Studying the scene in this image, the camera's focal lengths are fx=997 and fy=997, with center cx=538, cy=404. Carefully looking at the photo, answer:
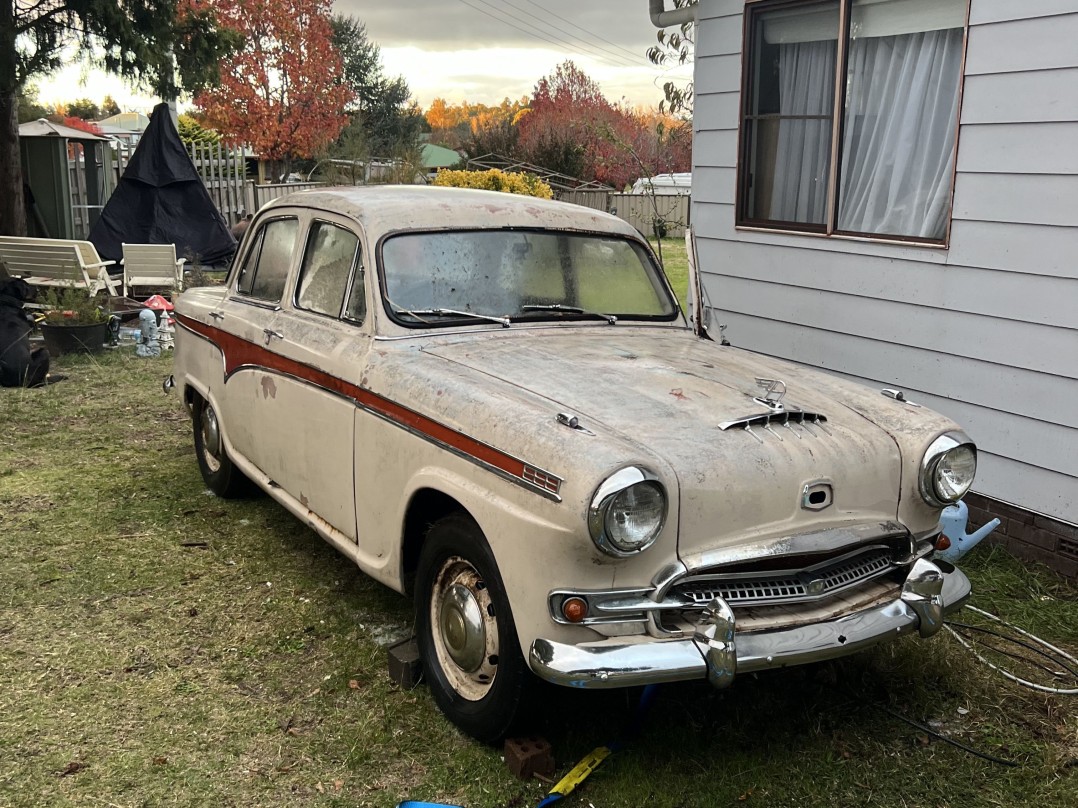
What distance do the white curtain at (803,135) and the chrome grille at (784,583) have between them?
3317 millimetres

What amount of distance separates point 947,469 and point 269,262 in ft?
11.1

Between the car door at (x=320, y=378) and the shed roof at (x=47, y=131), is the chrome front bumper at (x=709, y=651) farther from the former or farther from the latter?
the shed roof at (x=47, y=131)

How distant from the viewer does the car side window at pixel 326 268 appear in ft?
14.1

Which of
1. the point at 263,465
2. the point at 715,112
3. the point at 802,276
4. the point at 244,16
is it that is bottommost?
the point at 263,465

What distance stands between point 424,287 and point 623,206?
23.2 metres

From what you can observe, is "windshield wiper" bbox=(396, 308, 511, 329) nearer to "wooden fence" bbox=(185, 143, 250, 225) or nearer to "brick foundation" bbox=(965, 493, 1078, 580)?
"brick foundation" bbox=(965, 493, 1078, 580)

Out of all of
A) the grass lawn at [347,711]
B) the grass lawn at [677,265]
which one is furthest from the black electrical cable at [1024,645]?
the grass lawn at [677,265]

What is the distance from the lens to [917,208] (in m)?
5.54

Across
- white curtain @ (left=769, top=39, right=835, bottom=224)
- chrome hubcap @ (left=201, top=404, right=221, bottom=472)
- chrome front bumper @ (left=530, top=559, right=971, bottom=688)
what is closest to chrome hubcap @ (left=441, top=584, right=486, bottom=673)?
chrome front bumper @ (left=530, top=559, right=971, bottom=688)

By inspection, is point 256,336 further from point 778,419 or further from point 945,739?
point 945,739

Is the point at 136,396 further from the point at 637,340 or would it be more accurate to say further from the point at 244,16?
the point at 244,16

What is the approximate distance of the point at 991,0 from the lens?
4922mm

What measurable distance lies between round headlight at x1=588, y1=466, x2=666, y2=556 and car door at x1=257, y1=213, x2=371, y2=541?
148 centimetres

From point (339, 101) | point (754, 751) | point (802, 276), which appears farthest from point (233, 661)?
point (339, 101)
